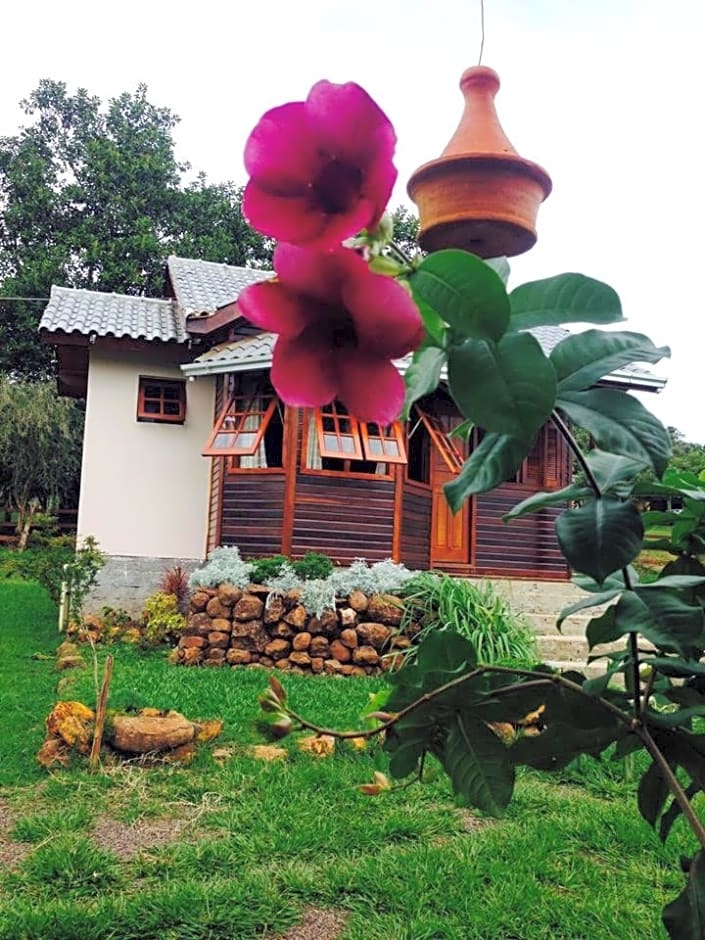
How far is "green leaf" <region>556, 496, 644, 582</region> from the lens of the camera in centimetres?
61

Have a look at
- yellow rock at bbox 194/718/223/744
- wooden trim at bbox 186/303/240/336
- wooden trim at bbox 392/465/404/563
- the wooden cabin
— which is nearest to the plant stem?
yellow rock at bbox 194/718/223/744

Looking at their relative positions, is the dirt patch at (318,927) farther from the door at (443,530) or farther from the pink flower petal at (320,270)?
the door at (443,530)

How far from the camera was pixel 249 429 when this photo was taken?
28.8 ft

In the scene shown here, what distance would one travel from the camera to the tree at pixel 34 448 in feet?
60.0

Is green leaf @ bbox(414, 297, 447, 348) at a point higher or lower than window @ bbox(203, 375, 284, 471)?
lower

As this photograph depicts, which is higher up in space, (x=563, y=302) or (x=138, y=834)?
(x=563, y=302)

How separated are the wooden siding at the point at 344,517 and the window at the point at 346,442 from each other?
0.22 m

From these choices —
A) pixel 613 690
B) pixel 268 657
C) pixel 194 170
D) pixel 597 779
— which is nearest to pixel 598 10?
pixel 613 690

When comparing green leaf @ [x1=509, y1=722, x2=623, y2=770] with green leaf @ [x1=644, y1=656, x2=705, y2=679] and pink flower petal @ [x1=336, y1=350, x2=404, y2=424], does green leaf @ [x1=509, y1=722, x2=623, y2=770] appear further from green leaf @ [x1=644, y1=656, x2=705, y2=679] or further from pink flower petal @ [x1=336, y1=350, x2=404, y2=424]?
pink flower petal @ [x1=336, y1=350, x2=404, y2=424]

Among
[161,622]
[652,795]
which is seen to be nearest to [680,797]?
[652,795]

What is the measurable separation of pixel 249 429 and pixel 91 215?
51.8 ft

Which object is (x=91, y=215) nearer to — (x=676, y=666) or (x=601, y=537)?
(x=676, y=666)

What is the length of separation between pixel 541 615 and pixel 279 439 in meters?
3.42

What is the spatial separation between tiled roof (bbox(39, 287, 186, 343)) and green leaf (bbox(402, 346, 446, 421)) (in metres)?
9.61
